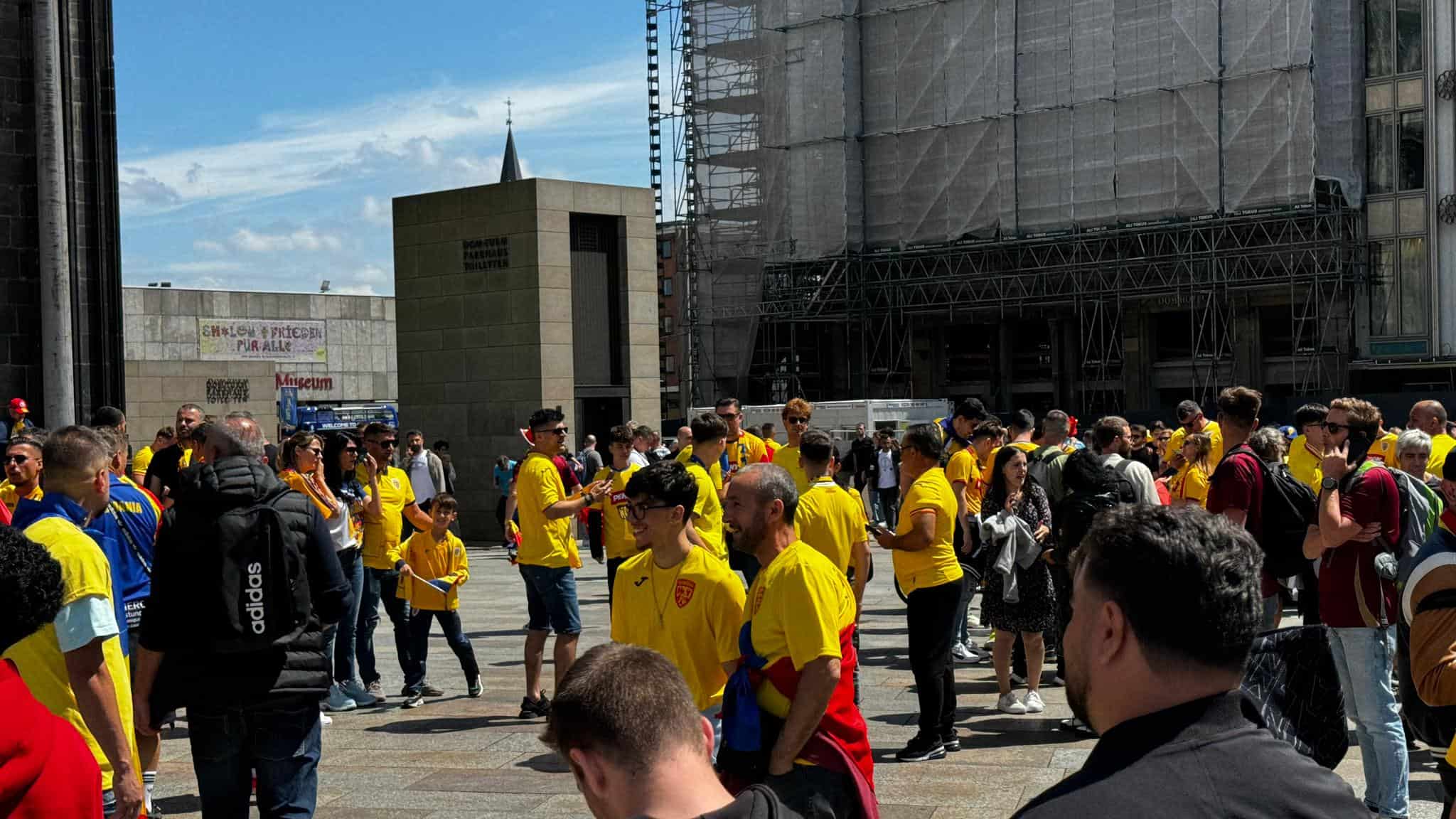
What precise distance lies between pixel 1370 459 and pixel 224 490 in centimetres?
487

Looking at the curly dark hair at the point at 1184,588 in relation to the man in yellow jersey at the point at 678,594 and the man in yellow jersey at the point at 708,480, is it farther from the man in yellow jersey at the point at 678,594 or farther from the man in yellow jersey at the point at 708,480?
the man in yellow jersey at the point at 708,480

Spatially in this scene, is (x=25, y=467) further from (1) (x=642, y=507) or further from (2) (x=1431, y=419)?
(2) (x=1431, y=419)

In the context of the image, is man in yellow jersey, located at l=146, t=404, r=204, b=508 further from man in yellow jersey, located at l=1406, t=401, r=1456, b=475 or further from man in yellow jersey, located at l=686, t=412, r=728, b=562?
man in yellow jersey, located at l=1406, t=401, r=1456, b=475

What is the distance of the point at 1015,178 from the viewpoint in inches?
1655

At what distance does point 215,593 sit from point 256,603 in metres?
0.13

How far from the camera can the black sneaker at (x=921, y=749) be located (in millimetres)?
8203

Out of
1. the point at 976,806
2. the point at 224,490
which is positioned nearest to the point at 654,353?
the point at 976,806

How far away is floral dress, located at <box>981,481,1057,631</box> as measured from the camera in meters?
9.34

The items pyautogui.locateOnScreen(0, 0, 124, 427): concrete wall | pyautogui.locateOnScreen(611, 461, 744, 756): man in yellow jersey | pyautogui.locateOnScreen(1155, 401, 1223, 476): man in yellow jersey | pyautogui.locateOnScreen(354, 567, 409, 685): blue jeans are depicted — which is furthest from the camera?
pyautogui.locateOnScreen(0, 0, 124, 427): concrete wall

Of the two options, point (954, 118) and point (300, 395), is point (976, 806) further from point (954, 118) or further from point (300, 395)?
point (300, 395)

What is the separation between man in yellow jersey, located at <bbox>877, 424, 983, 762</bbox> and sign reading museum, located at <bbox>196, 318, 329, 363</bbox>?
70.2 meters

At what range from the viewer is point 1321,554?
265 inches

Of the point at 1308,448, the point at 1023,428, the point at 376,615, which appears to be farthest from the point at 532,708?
the point at 1308,448

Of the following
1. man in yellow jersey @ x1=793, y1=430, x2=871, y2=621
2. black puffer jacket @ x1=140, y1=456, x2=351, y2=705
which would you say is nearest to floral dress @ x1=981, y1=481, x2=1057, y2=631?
man in yellow jersey @ x1=793, y1=430, x2=871, y2=621
